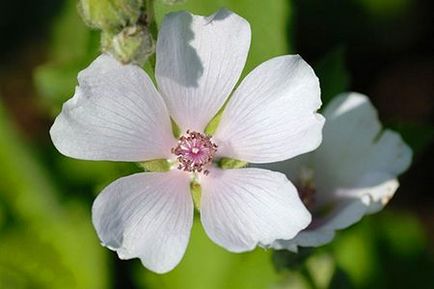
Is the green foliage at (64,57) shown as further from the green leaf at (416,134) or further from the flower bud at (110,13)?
the green leaf at (416,134)

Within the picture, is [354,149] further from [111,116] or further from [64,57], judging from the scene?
[64,57]

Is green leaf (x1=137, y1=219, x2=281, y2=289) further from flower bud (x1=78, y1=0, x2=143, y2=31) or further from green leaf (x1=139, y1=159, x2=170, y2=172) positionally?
flower bud (x1=78, y1=0, x2=143, y2=31)

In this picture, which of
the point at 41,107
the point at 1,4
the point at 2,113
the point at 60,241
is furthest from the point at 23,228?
the point at 1,4

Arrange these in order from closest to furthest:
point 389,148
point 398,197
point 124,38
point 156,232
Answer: point 124,38 → point 156,232 → point 389,148 → point 398,197

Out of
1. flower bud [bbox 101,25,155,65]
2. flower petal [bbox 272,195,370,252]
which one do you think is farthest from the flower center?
flower bud [bbox 101,25,155,65]

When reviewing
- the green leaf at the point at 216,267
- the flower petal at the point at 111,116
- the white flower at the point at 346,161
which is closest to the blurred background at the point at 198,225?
the green leaf at the point at 216,267

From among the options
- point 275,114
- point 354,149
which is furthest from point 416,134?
point 275,114

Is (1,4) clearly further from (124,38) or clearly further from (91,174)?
(124,38)
